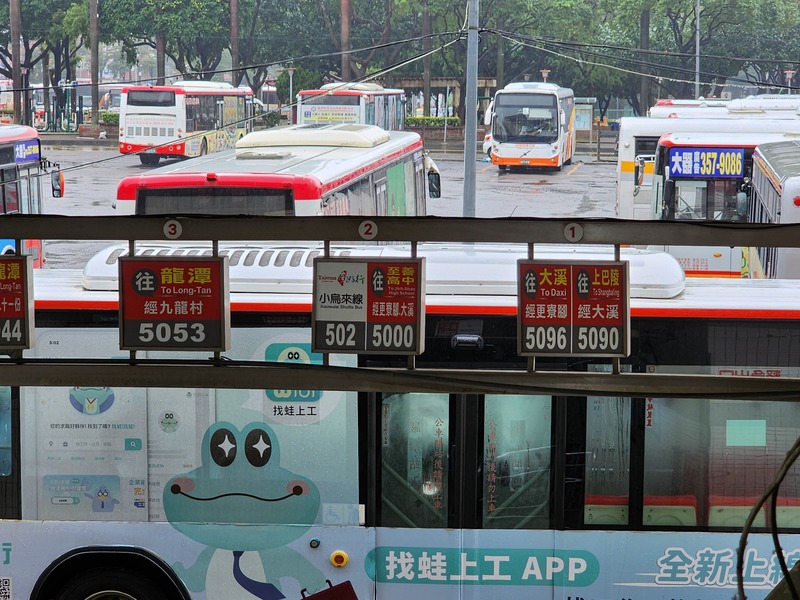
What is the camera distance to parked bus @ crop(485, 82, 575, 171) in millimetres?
26000

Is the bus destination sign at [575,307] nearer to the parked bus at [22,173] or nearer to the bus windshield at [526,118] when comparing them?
the parked bus at [22,173]

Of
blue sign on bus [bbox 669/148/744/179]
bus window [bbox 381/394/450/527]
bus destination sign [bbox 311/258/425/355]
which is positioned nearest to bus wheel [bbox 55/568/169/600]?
bus window [bbox 381/394/450/527]

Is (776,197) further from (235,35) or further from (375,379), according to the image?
(375,379)

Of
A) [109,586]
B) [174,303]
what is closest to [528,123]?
[109,586]

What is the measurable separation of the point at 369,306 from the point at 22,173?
10339 millimetres

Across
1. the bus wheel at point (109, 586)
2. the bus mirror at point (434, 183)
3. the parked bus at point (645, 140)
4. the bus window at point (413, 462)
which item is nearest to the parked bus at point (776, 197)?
the bus window at point (413, 462)

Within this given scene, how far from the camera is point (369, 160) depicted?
37.2 feet

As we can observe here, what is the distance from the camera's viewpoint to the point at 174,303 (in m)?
4.06

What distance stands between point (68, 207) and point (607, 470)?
15729 millimetres

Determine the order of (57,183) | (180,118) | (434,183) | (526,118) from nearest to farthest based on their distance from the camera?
(57,183) < (434,183) < (180,118) < (526,118)

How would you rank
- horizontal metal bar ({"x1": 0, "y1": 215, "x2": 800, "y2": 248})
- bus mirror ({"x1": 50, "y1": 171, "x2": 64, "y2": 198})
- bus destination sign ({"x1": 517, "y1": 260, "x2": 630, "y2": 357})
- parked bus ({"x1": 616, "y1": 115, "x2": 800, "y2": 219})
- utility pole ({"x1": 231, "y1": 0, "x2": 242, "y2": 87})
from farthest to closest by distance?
1. parked bus ({"x1": 616, "y1": 115, "x2": 800, "y2": 219})
2. bus mirror ({"x1": 50, "y1": 171, "x2": 64, "y2": 198})
3. utility pole ({"x1": 231, "y1": 0, "x2": 242, "y2": 87})
4. bus destination sign ({"x1": 517, "y1": 260, "x2": 630, "y2": 357})
5. horizontal metal bar ({"x1": 0, "y1": 215, "x2": 800, "y2": 248})

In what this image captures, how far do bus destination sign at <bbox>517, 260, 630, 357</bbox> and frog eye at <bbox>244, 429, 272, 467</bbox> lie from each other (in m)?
1.74

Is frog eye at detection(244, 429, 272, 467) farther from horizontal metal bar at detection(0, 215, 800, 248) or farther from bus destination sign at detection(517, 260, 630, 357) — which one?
bus destination sign at detection(517, 260, 630, 357)

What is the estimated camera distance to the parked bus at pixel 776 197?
28.6 feet
